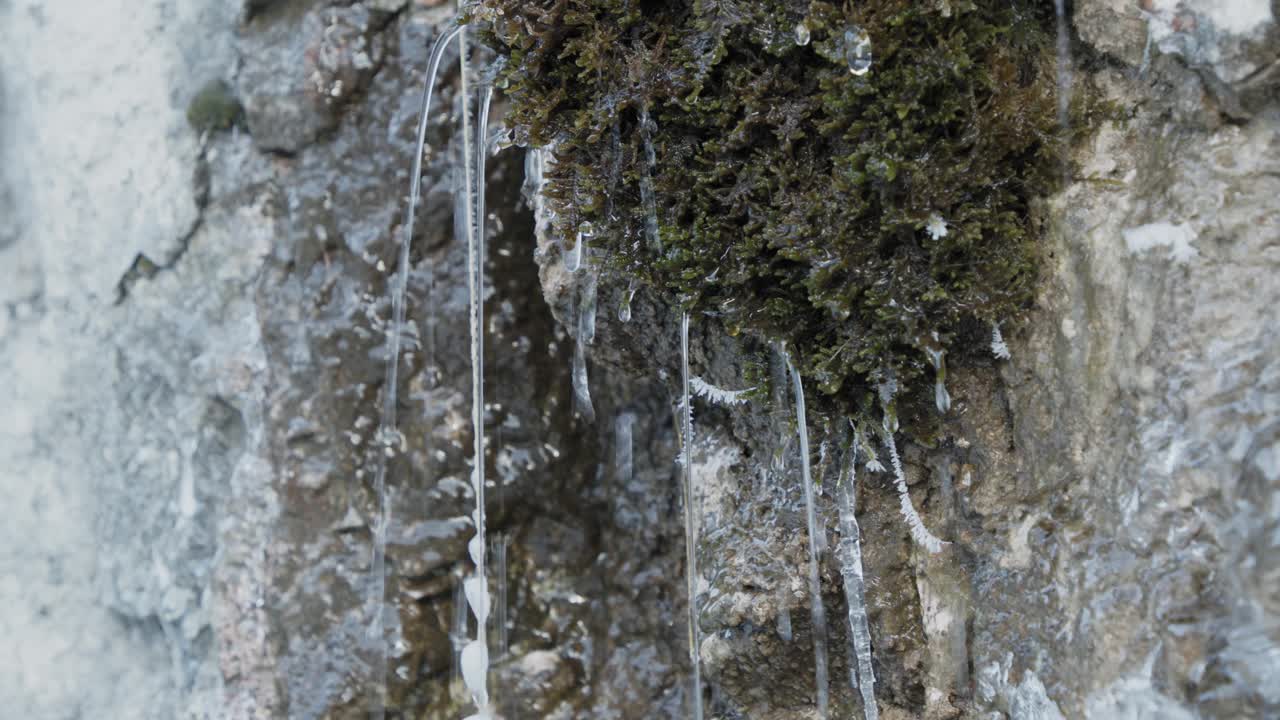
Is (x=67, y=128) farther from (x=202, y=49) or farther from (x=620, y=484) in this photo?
(x=620, y=484)

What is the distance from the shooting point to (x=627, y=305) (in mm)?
3166

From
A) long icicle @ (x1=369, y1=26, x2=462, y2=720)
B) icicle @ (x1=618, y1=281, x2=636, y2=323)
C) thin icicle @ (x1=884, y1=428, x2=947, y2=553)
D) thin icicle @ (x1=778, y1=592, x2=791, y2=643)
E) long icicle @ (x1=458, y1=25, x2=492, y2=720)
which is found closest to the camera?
thin icicle @ (x1=884, y1=428, x2=947, y2=553)

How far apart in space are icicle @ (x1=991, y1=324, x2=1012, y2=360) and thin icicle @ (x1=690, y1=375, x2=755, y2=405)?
685mm

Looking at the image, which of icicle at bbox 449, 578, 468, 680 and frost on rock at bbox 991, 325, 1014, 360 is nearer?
frost on rock at bbox 991, 325, 1014, 360

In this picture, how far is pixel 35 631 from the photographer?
4984 mm

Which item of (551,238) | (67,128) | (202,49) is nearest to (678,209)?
(551,238)

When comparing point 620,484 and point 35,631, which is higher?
point 620,484

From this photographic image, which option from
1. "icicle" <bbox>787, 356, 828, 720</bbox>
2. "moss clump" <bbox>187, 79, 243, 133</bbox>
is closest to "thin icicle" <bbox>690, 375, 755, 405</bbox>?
"icicle" <bbox>787, 356, 828, 720</bbox>

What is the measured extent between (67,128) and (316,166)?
1530 millimetres

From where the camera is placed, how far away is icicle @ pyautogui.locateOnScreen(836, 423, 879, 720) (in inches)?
108

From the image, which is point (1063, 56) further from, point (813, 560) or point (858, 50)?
point (813, 560)

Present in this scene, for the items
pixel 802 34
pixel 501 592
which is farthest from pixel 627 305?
pixel 501 592

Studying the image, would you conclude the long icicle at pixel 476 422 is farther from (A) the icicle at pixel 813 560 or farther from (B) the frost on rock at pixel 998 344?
(B) the frost on rock at pixel 998 344

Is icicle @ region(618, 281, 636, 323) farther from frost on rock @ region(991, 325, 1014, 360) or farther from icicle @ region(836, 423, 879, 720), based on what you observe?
frost on rock @ region(991, 325, 1014, 360)
